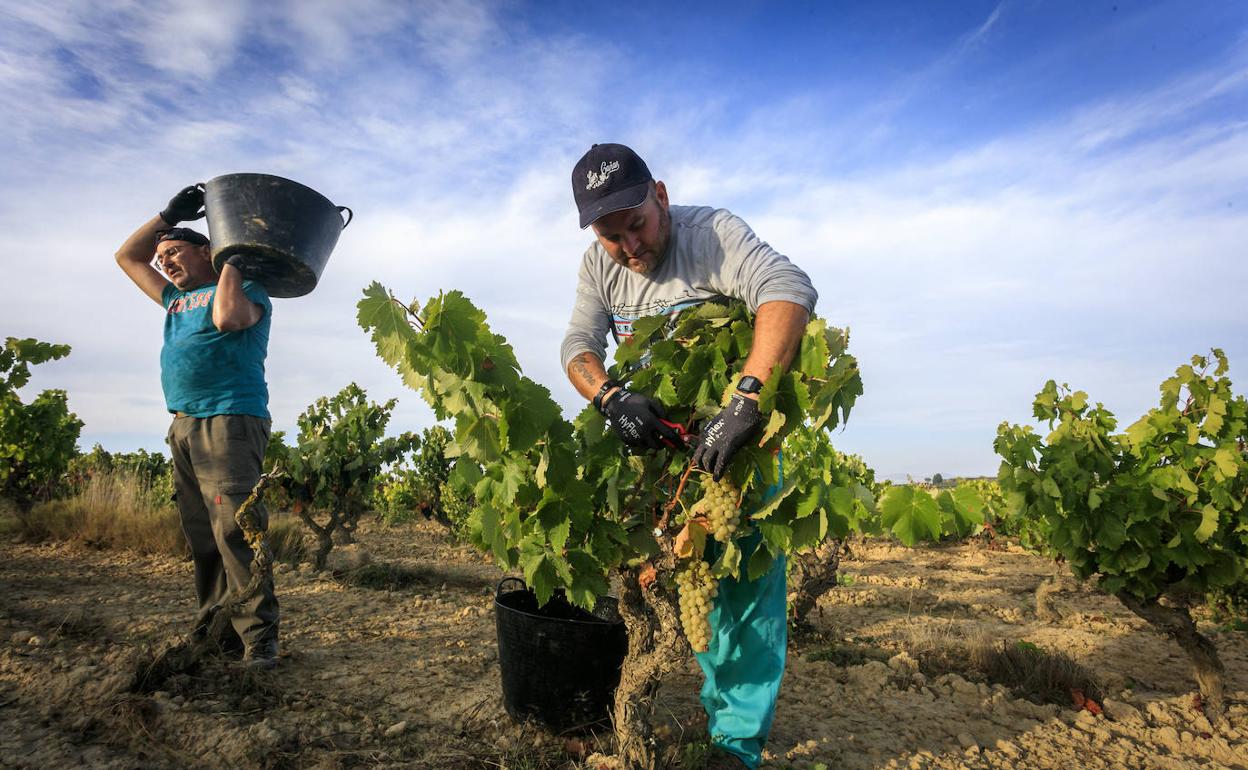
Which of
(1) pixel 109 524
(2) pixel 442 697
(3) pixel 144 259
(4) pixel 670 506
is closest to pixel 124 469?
(1) pixel 109 524

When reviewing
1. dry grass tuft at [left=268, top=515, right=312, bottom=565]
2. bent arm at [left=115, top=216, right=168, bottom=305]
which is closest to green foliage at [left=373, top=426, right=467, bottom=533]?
dry grass tuft at [left=268, top=515, right=312, bottom=565]

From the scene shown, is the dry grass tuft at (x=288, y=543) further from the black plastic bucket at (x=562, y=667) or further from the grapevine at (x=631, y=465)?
the grapevine at (x=631, y=465)

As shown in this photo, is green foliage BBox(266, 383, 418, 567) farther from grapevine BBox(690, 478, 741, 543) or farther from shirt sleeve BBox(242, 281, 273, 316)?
grapevine BBox(690, 478, 741, 543)

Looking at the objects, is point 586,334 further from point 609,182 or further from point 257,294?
point 257,294

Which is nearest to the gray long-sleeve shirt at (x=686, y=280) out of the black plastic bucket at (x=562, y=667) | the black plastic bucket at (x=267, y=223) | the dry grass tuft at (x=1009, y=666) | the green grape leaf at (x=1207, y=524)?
the black plastic bucket at (x=562, y=667)

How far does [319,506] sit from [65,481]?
7.11 m

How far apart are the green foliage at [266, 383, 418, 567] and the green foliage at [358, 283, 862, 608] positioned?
5.28 meters

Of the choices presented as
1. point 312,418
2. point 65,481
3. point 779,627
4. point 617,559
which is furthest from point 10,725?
point 65,481

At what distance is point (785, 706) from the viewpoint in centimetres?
360

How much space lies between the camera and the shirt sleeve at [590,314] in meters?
3.01

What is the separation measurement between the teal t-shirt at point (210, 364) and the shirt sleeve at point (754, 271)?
8.39 feet

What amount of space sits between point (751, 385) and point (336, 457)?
251 inches

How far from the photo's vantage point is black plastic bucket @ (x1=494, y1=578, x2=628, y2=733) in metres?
2.80

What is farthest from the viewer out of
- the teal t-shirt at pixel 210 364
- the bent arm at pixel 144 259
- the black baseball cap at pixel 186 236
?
the bent arm at pixel 144 259
